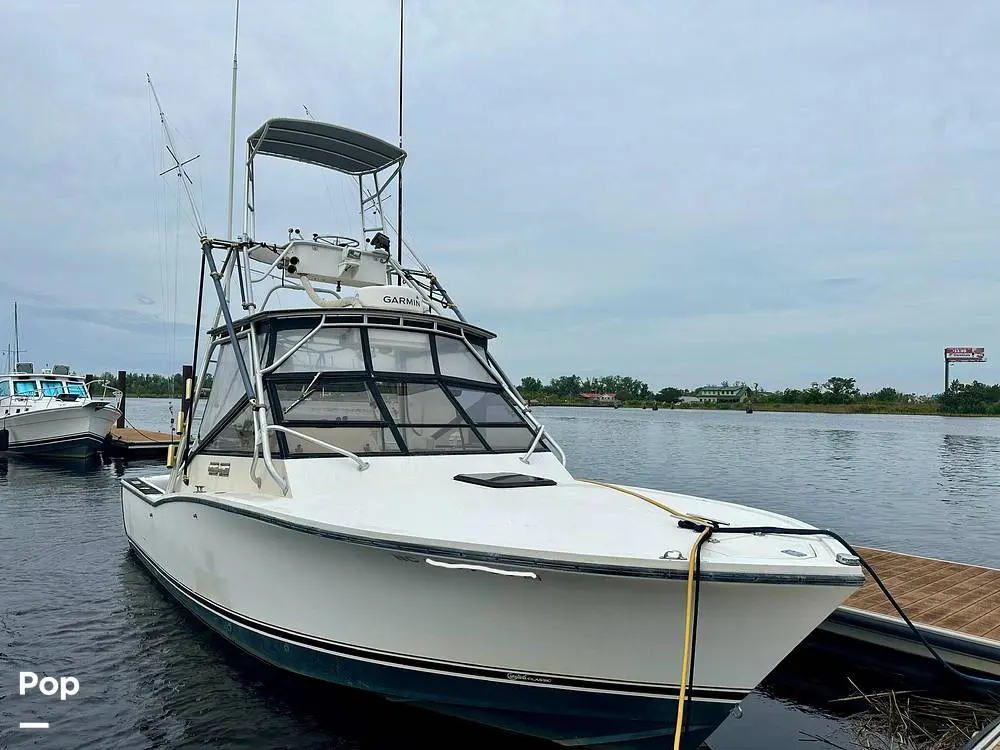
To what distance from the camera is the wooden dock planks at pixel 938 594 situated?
18.9 feet

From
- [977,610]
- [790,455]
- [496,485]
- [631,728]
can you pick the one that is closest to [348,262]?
[496,485]

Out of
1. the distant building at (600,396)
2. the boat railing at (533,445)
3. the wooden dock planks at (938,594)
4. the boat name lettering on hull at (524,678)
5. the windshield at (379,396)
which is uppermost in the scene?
the windshield at (379,396)

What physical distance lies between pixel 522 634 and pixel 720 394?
489 feet

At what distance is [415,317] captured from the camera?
6105 mm

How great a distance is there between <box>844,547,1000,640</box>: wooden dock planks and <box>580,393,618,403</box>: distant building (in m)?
119

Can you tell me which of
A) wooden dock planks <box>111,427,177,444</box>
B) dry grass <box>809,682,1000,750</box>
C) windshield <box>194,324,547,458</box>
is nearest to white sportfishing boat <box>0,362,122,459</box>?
wooden dock planks <box>111,427,177,444</box>

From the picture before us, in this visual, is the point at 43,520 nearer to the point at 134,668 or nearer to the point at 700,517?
the point at 134,668

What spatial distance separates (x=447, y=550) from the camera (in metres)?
3.64

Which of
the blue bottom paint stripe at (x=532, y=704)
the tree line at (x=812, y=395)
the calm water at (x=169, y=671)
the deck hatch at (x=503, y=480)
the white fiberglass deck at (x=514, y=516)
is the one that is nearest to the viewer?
the white fiberglass deck at (x=514, y=516)

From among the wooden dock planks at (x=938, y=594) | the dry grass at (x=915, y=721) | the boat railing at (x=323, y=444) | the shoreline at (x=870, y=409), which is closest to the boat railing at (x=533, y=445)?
the boat railing at (x=323, y=444)

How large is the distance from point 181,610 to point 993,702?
7.22 metres

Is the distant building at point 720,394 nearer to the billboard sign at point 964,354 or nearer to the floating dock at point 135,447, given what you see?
the billboard sign at point 964,354

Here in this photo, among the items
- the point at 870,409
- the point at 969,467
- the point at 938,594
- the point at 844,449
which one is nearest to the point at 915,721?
the point at 938,594

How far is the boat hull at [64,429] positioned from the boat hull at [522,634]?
22.0 metres
